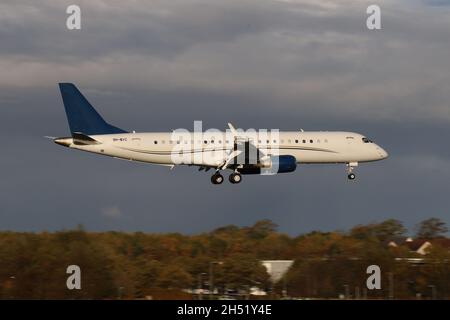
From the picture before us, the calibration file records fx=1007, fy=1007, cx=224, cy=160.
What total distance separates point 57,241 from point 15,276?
5.38m

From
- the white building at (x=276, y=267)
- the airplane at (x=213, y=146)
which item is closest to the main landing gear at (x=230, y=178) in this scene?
the airplane at (x=213, y=146)

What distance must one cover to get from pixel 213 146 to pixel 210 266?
1061cm

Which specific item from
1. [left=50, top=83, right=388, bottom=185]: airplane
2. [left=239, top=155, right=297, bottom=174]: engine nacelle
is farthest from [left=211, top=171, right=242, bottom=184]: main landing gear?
[left=239, top=155, right=297, bottom=174]: engine nacelle

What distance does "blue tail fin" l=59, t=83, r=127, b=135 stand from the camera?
293 ft

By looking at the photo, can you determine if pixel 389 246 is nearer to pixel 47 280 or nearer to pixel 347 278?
pixel 347 278

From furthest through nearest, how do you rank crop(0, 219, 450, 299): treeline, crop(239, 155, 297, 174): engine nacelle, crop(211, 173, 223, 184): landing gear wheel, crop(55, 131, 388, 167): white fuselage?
crop(211, 173, 223, 184): landing gear wheel < crop(55, 131, 388, 167): white fuselage < crop(239, 155, 297, 174): engine nacelle < crop(0, 219, 450, 299): treeline

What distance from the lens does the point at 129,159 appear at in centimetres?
8919

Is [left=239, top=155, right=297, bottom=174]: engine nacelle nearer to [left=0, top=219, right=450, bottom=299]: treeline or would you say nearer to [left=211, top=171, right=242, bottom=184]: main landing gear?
[left=211, top=171, right=242, bottom=184]: main landing gear

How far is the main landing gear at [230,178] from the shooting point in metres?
89.6

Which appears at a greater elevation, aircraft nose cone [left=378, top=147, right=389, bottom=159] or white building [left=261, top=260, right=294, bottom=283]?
aircraft nose cone [left=378, top=147, right=389, bottom=159]

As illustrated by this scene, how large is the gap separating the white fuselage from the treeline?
8.13 m

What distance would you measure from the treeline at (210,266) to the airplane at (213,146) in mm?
7903
